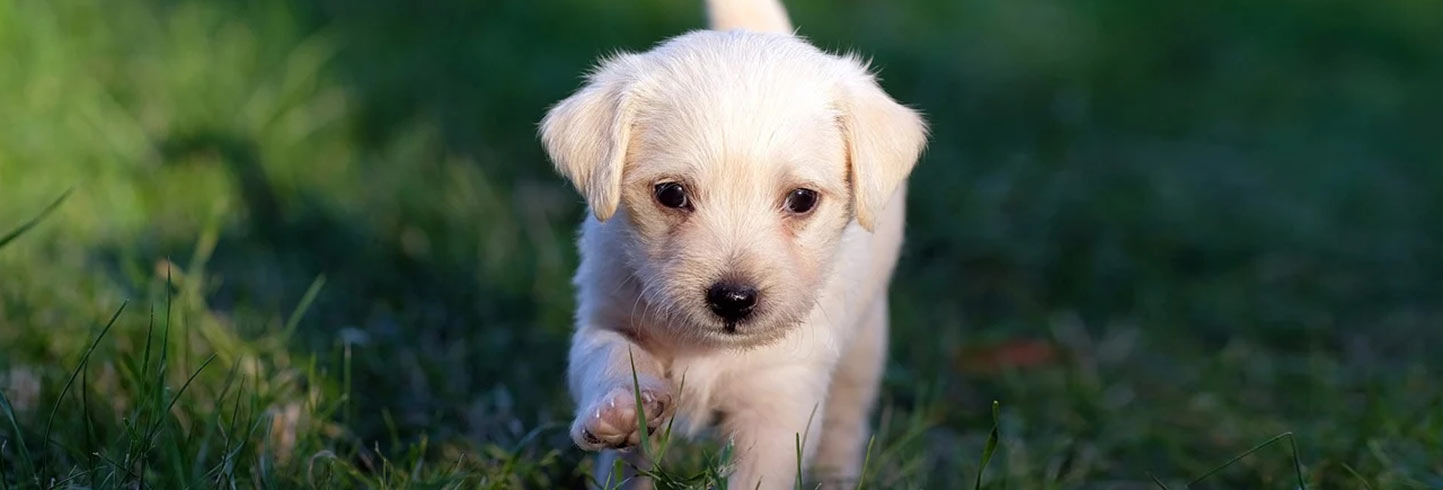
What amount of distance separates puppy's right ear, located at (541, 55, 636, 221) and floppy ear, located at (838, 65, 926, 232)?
0.47 metres

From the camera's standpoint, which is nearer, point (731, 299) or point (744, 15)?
point (731, 299)

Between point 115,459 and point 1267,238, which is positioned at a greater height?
point 115,459

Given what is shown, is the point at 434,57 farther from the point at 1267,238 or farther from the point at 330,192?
the point at 1267,238

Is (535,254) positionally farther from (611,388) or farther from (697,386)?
(611,388)

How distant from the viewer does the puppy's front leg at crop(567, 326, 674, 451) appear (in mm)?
3070

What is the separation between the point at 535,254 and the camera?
17.9 ft

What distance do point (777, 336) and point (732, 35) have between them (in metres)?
0.66

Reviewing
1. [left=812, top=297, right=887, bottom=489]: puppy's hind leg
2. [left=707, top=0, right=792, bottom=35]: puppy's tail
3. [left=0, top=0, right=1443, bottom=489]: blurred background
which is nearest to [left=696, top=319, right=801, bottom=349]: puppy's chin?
[left=0, top=0, right=1443, bottom=489]: blurred background

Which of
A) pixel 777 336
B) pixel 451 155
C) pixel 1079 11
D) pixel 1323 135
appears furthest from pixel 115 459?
pixel 1079 11

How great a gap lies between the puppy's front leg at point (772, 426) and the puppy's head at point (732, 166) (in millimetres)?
182

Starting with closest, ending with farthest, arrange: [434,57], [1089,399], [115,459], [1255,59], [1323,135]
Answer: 1. [115,459]
2. [1089,399]
3. [434,57]
4. [1323,135]
5. [1255,59]

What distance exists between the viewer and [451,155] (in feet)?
21.2

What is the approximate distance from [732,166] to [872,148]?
360 millimetres

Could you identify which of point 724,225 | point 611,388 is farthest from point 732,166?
point 611,388
